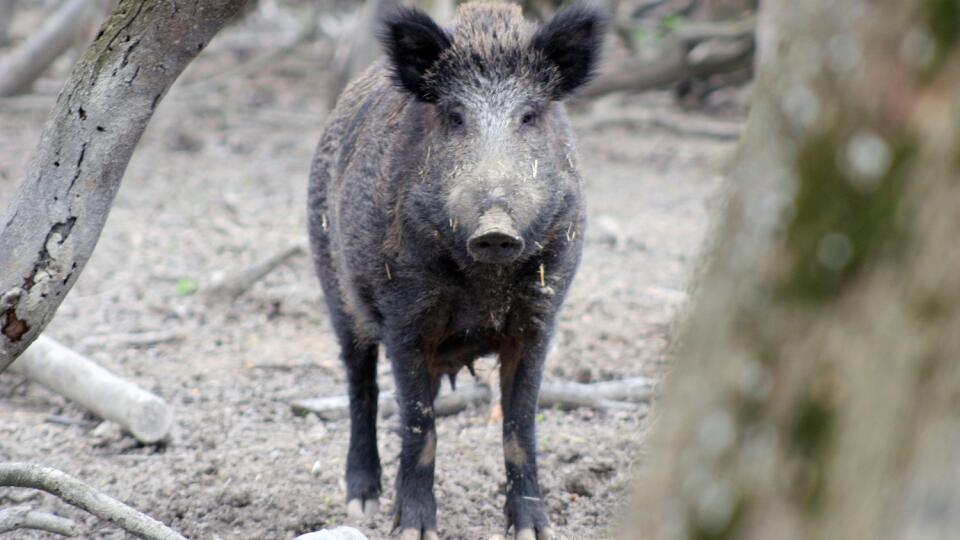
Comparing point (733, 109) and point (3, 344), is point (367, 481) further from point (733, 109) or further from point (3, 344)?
point (733, 109)

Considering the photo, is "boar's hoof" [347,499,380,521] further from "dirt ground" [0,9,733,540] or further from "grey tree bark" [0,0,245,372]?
"grey tree bark" [0,0,245,372]

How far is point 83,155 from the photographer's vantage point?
3.40 m

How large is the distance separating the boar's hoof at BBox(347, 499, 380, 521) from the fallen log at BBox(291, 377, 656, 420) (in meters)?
0.91

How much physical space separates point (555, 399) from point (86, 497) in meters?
2.68

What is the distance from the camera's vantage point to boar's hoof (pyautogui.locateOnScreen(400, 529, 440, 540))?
4.25 metres

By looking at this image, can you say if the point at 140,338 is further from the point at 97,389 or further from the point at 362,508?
the point at 362,508

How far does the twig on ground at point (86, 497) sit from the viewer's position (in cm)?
346

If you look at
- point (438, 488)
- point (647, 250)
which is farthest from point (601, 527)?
point (647, 250)

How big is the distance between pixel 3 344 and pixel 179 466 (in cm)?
158

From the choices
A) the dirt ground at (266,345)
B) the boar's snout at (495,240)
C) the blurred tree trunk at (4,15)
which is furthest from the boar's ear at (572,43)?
the blurred tree trunk at (4,15)

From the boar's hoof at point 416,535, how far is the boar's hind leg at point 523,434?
0.30 meters

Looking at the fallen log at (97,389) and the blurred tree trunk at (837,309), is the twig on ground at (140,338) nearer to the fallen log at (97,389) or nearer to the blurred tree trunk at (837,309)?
the fallen log at (97,389)

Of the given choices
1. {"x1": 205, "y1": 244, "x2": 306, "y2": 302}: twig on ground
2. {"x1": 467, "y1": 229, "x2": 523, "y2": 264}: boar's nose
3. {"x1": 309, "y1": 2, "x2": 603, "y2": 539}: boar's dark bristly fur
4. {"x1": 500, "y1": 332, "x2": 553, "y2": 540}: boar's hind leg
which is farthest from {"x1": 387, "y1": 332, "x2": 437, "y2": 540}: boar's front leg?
{"x1": 205, "y1": 244, "x2": 306, "y2": 302}: twig on ground

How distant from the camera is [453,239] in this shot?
4215 millimetres
